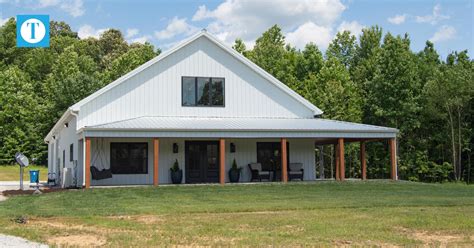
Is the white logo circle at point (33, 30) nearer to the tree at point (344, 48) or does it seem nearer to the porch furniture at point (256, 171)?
the porch furniture at point (256, 171)

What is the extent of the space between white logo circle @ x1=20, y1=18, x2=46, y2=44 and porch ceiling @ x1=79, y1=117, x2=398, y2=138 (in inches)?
188

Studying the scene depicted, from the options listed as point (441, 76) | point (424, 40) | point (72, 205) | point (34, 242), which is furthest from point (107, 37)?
point (34, 242)

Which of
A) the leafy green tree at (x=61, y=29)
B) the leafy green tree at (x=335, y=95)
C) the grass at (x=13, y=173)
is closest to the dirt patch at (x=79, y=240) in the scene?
the leafy green tree at (x=335, y=95)

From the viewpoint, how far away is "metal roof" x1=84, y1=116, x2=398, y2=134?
21703 millimetres

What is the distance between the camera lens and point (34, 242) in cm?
906

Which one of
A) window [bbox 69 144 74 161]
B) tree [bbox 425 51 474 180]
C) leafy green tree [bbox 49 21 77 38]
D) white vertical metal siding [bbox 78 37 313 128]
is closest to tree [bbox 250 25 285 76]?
tree [bbox 425 51 474 180]

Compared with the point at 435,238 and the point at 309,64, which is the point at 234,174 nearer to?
the point at 435,238

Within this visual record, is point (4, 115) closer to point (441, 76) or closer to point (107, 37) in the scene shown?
point (107, 37)

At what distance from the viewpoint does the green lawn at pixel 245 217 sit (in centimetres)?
952

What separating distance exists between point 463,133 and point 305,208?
79.3ft

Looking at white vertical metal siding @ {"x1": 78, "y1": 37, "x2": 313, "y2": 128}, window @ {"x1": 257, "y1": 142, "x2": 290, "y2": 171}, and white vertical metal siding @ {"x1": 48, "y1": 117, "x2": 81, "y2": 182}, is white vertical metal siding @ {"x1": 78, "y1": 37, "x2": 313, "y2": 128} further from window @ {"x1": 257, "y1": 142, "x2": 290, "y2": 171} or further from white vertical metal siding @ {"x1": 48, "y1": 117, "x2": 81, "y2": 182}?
white vertical metal siding @ {"x1": 48, "y1": 117, "x2": 81, "y2": 182}

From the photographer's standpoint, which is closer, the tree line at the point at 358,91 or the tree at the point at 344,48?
the tree line at the point at 358,91

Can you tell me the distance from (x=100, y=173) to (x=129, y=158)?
1.64 meters

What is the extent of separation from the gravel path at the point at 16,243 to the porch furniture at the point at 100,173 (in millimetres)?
13152
